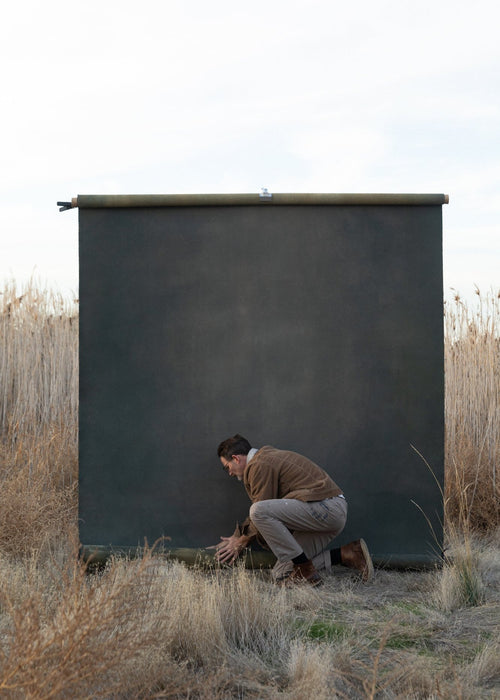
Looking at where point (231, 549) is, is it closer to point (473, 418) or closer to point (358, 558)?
point (358, 558)

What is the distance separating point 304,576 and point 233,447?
971mm

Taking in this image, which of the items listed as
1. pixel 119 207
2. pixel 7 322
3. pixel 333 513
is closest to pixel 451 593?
pixel 333 513

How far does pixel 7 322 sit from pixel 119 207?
3758mm

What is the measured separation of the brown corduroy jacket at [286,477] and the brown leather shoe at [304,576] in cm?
45

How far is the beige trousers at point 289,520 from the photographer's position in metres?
4.92

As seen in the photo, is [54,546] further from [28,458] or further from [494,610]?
[494,610]

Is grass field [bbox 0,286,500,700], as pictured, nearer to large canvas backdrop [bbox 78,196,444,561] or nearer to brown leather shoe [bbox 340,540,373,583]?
brown leather shoe [bbox 340,540,373,583]

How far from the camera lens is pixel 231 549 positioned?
509 cm

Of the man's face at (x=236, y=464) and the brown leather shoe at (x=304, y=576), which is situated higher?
the man's face at (x=236, y=464)

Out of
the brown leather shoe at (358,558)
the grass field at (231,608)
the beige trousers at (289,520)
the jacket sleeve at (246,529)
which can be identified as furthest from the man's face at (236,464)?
the brown leather shoe at (358,558)

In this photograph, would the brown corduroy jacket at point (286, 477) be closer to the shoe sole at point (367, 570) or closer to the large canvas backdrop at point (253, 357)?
the large canvas backdrop at point (253, 357)

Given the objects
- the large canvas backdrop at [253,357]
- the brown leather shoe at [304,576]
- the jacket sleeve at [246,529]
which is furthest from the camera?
the large canvas backdrop at [253,357]

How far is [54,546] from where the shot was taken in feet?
17.6

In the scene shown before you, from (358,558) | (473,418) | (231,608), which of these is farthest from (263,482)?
(473,418)
